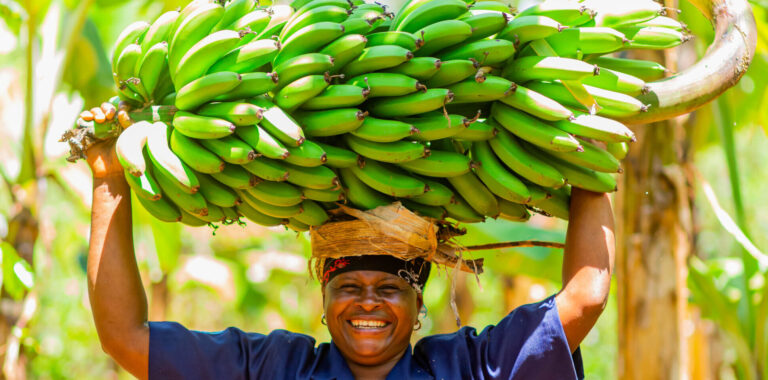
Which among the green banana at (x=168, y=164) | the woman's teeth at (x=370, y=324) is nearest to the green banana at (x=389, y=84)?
the green banana at (x=168, y=164)

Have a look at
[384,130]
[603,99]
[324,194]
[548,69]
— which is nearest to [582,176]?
[603,99]

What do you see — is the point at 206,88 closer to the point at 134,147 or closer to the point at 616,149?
the point at 134,147

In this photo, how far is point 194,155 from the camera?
66.0 inches

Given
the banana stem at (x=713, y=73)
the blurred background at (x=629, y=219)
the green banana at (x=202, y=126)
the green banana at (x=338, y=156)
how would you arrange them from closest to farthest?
the green banana at (x=202, y=126), the green banana at (x=338, y=156), the banana stem at (x=713, y=73), the blurred background at (x=629, y=219)

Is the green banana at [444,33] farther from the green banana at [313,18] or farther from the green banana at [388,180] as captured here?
the green banana at [388,180]

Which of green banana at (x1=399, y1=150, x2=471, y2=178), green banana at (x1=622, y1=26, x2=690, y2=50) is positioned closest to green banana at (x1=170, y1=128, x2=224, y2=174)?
green banana at (x1=399, y1=150, x2=471, y2=178)

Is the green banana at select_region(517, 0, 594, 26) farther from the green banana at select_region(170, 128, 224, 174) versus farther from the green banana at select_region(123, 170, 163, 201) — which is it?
the green banana at select_region(123, 170, 163, 201)

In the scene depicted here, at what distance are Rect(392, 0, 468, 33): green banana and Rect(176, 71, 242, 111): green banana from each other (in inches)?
16.9

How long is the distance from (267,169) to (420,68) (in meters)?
0.42

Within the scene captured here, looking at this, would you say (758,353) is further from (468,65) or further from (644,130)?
(468,65)

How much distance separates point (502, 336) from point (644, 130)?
1606 millimetres

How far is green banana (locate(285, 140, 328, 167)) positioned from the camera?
1.66 meters

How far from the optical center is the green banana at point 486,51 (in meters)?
1.71

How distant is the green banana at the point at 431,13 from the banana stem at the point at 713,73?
491 mm
